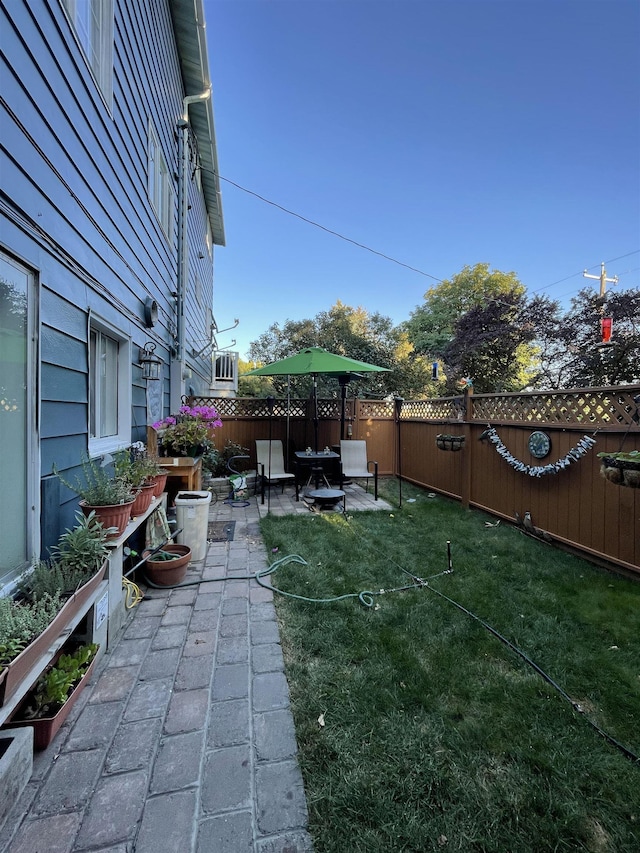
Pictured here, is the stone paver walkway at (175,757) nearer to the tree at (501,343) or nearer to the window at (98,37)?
the window at (98,37)

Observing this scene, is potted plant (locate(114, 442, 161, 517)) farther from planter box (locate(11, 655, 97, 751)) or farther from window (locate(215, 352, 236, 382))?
window (locate(215, 352, 236, 382))

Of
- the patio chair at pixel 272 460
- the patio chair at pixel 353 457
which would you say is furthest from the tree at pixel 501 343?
the patio chair at pixel 272 460

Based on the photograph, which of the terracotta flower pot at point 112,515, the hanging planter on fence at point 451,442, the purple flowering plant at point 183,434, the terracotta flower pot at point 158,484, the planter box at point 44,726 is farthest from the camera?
the hanging planter on fence at point 451,442

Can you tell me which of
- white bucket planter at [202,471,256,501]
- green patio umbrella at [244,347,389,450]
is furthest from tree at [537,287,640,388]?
white bucket planter at [202,471,256,501]

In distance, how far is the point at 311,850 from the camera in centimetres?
101

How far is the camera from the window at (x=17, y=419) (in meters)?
1.49

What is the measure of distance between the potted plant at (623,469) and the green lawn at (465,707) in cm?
88

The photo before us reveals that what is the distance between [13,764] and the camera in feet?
3.54

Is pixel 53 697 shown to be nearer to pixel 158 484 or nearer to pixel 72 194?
pixel 158 484

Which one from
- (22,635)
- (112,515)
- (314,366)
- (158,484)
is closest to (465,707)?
(22,635)

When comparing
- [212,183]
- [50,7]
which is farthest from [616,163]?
[50,7]

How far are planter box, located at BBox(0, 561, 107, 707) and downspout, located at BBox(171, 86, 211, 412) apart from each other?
153 inches

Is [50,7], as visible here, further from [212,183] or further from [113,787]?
[212,183]

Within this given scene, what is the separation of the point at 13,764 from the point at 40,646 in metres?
0.30
